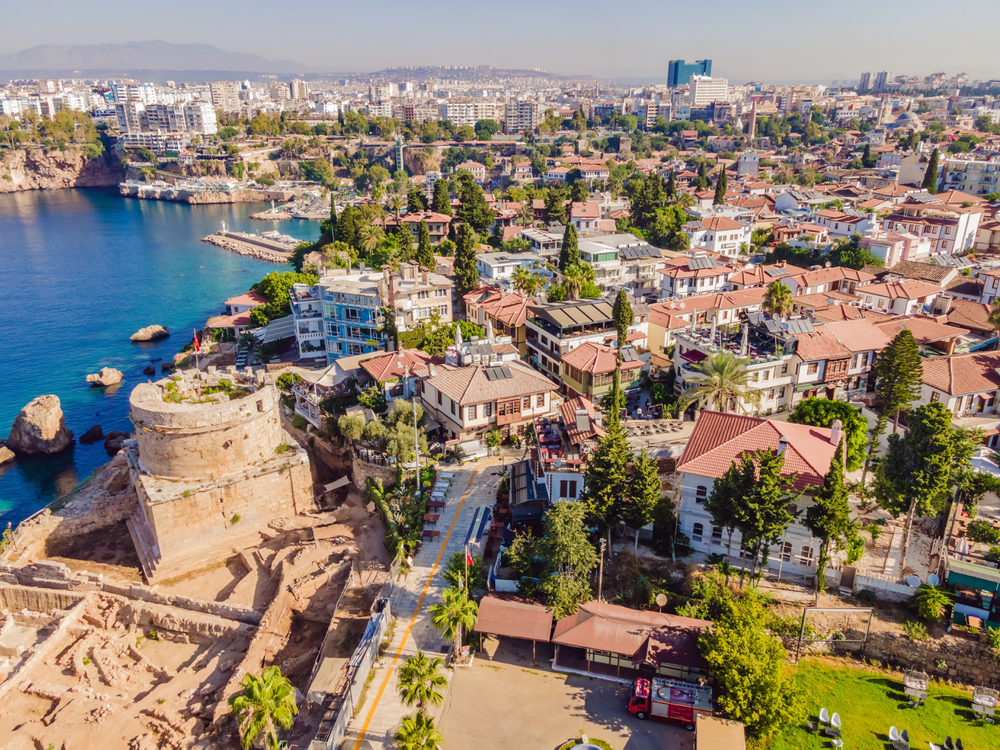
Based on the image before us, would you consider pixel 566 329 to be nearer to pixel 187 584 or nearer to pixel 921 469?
pixel 921 469

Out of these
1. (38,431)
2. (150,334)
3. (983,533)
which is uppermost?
(983,533)

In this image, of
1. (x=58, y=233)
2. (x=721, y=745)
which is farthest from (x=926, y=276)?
(x=58, y=233)

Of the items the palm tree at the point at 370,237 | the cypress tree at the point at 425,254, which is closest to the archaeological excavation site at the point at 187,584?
the cypress tree at the point at 425,254

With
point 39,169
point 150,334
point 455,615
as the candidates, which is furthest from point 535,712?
point 39,169

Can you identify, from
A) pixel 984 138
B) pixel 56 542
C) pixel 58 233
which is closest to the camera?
pixel 56 542

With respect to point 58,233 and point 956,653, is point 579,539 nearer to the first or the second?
point 956,653

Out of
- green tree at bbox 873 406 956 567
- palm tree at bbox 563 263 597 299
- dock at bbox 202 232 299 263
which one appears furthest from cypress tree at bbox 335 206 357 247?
green tree at bbox 873 406 956 567
